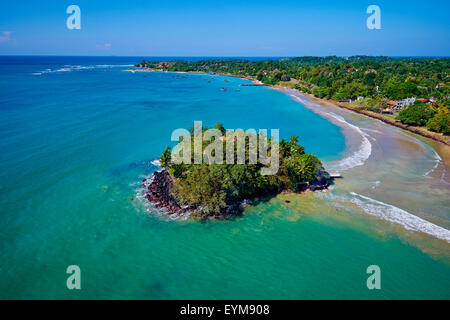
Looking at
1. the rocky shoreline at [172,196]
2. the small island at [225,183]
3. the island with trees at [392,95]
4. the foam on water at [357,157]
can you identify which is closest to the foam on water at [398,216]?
the rocky shoreline at [172,196]

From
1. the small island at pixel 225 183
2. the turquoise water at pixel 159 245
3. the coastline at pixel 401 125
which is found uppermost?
the coastline at pixel 401 125

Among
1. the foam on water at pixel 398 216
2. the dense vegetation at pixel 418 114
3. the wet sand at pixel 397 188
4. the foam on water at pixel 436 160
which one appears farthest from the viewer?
the dense vegetation at pixel 418 114

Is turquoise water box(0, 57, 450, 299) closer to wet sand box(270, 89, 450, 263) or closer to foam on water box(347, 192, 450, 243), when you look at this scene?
wet sand box(270, 89, 450, 263)

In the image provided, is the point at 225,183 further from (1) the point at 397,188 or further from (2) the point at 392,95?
(2) the point at 392,95

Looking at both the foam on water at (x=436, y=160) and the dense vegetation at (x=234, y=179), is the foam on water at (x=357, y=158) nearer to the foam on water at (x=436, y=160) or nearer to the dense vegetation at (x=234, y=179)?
the dense vegetation at (x=234, y=179)

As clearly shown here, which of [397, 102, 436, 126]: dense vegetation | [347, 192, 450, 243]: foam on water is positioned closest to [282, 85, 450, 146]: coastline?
[397, 102, 436, 126]: dense vegetation

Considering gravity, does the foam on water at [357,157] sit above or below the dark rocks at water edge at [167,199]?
above

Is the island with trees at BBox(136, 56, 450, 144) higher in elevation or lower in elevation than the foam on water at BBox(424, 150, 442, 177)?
higher
